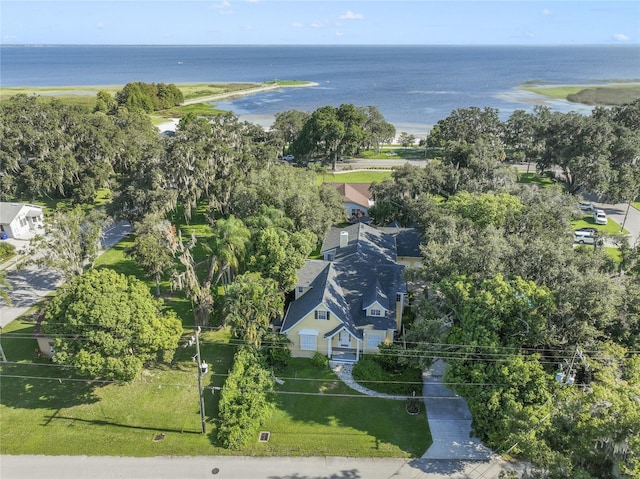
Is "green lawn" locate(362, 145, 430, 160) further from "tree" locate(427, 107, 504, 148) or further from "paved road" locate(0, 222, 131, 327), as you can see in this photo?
"paved road" locate(0, 222, 131, 327)

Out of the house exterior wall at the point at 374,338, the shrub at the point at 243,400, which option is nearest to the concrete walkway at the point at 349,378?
the house exterior wall at the point at 374,338

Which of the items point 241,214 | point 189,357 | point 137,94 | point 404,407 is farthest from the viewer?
point 137,94

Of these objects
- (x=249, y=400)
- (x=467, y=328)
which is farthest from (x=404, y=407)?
(x=249, y=400)

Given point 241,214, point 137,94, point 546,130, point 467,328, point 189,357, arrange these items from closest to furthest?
point 467,328 < point 189,357 < point 241,214 < point 546,130 < point 137,94

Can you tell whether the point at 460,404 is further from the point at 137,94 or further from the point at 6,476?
the point at 137,94

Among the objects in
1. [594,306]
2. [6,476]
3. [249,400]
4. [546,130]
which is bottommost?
[6,476]

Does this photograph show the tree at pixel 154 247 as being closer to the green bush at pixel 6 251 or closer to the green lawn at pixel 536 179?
the green bush at pixel 6 251

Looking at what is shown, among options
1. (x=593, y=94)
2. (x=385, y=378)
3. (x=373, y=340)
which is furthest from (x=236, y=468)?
(x=593, y=94)
